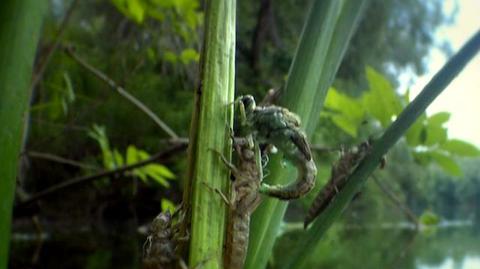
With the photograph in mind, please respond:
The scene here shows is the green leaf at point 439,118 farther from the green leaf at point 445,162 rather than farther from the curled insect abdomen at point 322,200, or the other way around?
the curled insect abdomen at point 322,200

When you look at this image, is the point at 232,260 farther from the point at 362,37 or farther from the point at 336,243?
the point at 362,37

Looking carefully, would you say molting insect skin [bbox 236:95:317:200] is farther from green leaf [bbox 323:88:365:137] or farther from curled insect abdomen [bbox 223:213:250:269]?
green leaf [bbox 323:88:365:137]

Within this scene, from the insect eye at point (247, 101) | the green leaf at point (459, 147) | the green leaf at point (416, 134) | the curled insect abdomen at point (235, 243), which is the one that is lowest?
the green leaf at point (459, 147)

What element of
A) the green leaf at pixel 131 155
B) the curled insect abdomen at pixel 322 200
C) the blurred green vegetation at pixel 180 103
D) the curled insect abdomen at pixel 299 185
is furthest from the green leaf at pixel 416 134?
the green leaf at pixel 131 155

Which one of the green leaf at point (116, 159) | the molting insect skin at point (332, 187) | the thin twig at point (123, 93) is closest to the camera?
the molting insect skin at point (332, 187)

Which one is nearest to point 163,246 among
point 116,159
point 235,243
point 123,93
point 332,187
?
point 235,243

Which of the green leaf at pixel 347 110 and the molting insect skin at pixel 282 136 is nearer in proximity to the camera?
the molting insect skin at pixel 282 136

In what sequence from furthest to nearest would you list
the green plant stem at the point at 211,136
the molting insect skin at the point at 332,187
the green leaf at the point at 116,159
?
the green leaf at the point at 116,159, the molting insect skin at the point at 332,187, the green plant stem at the point at 211,136

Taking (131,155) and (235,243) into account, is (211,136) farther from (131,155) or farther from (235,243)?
(131,155)
